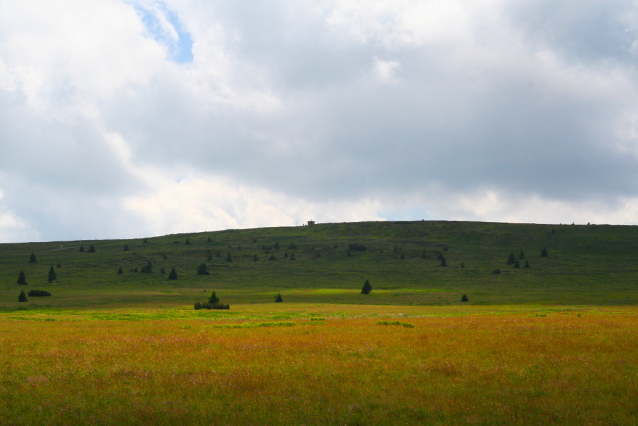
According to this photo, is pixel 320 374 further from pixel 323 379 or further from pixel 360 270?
pixel 360 270

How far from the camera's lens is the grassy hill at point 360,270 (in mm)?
75812

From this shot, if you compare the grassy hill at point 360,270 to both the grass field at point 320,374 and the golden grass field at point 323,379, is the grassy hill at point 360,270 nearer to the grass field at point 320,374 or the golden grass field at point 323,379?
the grass field at point 320,374

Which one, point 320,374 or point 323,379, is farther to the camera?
point 320,374

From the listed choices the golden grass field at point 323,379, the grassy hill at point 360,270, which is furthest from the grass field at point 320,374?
the grassy hill at point 360,270

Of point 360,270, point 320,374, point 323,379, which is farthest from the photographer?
point 360,270

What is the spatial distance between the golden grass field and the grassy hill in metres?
44.4

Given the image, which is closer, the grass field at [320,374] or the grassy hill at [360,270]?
the grass field at [320,374]

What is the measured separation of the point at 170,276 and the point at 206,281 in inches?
326

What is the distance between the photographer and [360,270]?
131500mm

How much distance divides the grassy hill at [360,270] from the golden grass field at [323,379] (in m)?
44.4

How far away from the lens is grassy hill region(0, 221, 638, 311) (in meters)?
75.8

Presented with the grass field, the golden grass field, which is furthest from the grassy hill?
the golden grass field

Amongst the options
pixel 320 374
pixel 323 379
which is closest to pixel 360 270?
pixel 320 374

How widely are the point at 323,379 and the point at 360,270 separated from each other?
117750mm
